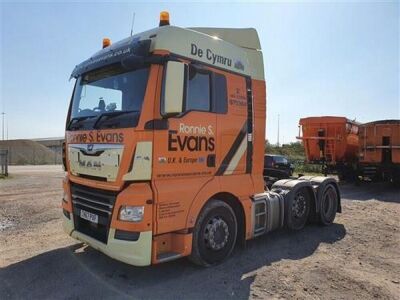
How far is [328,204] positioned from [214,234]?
13.2ft

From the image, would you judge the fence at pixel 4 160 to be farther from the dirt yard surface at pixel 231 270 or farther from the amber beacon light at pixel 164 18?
the amber beacon light at pixel 164 18

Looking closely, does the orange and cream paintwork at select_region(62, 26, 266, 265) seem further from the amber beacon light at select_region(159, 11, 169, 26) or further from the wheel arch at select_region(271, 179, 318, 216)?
the wheel arch at select_region(271, 179, 318, 216)

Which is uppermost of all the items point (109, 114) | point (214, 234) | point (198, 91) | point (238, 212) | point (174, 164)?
point (198, 91)

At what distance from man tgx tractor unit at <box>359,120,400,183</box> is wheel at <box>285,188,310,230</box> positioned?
9.42m

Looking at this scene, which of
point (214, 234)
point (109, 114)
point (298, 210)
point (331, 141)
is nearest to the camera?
point (109, 114)

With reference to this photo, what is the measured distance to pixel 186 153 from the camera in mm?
4828

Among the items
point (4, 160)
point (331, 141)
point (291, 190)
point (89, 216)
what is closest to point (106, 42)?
point (89, 216)

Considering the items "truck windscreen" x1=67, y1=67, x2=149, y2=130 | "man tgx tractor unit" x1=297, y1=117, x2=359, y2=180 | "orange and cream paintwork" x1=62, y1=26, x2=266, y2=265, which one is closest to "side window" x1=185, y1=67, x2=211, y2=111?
"orange and cream paintwork" x1=62, y1=26, x2=266, y2=265

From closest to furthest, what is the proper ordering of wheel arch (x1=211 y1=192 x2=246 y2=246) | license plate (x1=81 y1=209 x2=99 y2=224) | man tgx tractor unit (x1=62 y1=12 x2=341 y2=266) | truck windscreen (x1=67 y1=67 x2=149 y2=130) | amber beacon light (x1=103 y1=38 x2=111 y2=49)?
1. man tgx tractor unit (x1=62 y1=12 x2=341 y2=266)
2. truck windscreen (x1=67 y1=67 x2=149 y2=130)
3. license plate (x1=81 y1=209 x2=99 y2=224)
4. wheel arch (x1=211 y1=192 x2=246 y2=246)
5. amber beacon light (x1=103 y1=38 x2=111 y2=49)

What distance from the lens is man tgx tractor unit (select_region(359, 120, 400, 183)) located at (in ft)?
49.2

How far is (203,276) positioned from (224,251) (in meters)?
0.62

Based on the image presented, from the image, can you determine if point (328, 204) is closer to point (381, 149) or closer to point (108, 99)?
point (108, 99)

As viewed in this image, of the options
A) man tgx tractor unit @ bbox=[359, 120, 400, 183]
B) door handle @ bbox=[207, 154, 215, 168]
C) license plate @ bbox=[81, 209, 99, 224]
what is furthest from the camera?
man tgx tractor unit @ bbox=[359, 120, 400, 183]

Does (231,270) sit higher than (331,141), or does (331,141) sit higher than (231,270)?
(331,141)
